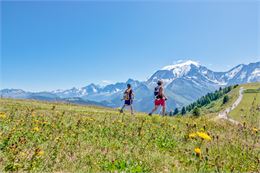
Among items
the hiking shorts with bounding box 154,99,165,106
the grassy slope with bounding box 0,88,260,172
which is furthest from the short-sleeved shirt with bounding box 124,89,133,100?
the grassy slope with bounding box 0,88,260,172

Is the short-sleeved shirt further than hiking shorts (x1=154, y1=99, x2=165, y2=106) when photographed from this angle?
Yes

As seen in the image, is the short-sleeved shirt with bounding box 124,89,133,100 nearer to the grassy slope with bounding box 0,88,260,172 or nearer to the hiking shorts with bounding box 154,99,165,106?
the hiking shorts with bounding box 154,99,165,106

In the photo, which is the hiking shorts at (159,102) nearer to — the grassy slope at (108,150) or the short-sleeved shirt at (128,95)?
the short-sleeved shirt at (128,95)

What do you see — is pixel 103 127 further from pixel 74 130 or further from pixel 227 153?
pixel 227 153

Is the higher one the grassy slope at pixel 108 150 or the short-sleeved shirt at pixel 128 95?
the short-sleeved shirt at pixel 128 95

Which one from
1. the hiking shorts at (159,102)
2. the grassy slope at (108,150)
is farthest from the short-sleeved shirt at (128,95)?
the grassy slope at (108,150)

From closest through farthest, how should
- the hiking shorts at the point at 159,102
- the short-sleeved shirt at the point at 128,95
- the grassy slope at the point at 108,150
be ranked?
the grassy slope at the point at 108,150
the hiking shorts at the point at 159,102
the short-sleeved shirt at the point at 128,95

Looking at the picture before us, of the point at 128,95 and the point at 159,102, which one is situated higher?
the point at 128,95

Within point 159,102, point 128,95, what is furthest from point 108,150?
point 128,95

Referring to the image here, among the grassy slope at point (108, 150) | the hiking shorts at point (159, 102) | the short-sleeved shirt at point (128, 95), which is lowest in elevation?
the grassy slope at point (108, 150)

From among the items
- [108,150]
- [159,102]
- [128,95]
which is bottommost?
[108,150]

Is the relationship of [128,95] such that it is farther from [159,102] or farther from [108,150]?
[108,150]

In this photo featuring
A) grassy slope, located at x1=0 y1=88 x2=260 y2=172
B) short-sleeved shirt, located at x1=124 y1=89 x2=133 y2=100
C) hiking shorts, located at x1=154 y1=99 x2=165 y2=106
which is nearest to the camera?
grassy slope, located at x1=0 y1=88 x2=260 y2=172

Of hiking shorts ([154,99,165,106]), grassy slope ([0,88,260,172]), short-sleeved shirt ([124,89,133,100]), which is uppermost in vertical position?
short-sleeved shirt ([124,89,133,100])
